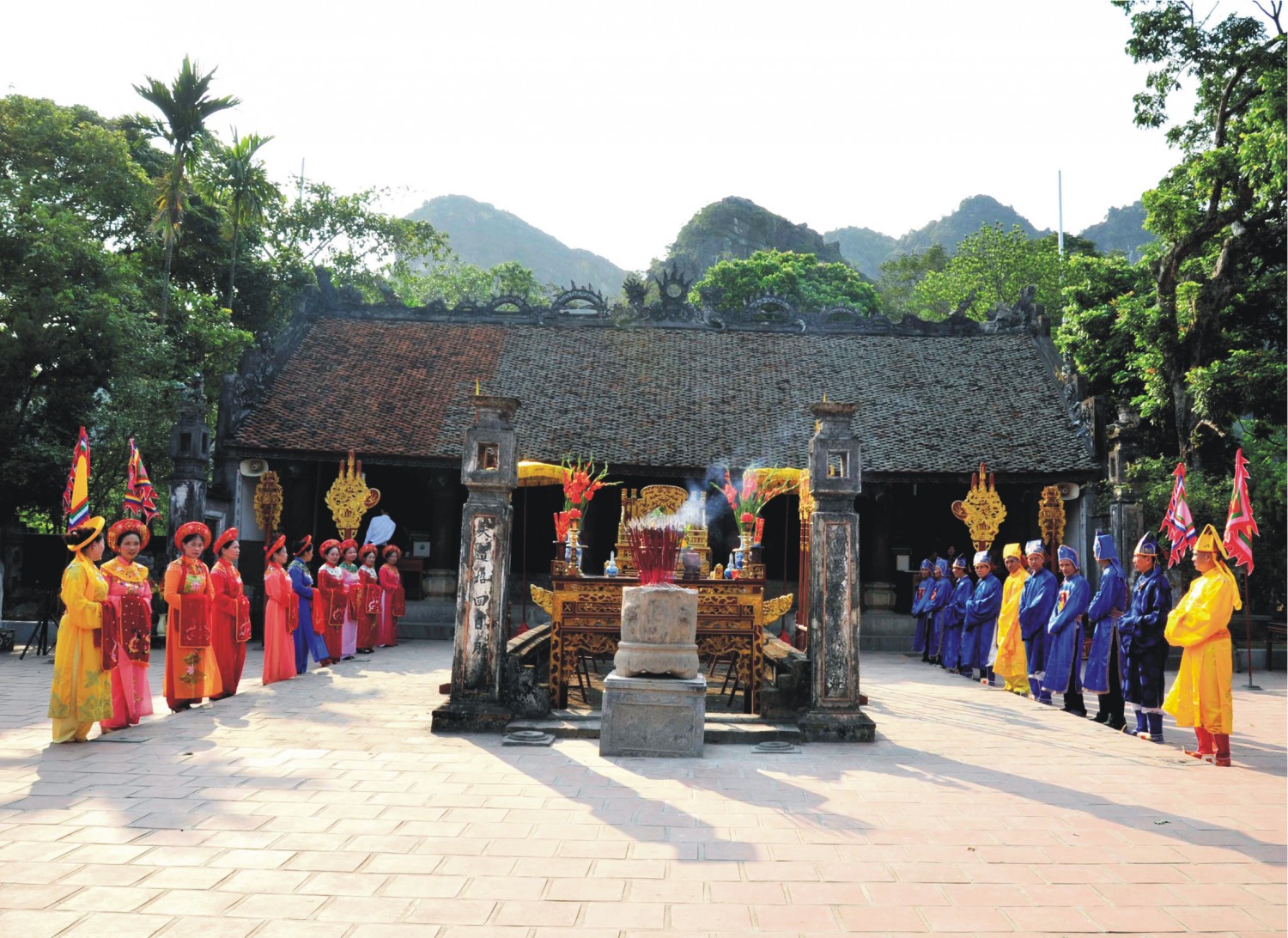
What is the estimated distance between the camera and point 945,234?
83.4m

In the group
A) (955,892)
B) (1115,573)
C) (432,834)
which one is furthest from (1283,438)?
(432,834)

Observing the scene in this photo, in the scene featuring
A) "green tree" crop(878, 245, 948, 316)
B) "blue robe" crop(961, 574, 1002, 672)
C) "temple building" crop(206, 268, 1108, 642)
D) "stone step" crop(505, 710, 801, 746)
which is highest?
"green tree" crop(878, 245, 948, 316)

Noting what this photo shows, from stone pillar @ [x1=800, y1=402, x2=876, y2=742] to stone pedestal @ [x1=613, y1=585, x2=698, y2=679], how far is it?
1.31 metres

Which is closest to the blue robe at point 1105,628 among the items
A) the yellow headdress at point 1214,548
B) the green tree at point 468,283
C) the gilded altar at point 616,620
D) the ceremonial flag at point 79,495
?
the yellow headdress at point 1214,548

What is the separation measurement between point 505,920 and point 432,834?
125 centimetres

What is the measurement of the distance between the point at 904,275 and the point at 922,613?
35.5 metres

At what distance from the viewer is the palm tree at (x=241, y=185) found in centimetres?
2466

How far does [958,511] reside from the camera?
16.1m

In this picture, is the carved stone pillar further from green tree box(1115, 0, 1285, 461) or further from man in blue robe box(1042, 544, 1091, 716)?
green tree box(1115, 0, 1285, 461)

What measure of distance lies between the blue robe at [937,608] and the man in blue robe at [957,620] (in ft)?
0.73

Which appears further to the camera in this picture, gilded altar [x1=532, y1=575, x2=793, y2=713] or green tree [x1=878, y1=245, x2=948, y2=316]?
green tree [x1=878, y1=245, x2=948, y2=316]

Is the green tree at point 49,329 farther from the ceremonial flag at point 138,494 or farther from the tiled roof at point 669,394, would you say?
the ceremonial flag at point 138,494

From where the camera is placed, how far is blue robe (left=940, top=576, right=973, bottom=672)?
44.4ft

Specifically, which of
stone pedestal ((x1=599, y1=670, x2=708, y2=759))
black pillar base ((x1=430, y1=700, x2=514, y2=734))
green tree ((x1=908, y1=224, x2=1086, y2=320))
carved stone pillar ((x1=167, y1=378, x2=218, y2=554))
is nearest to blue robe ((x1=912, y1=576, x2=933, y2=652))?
stone pedestal ((x1=599, y1=670, x2=708, y2=759))
